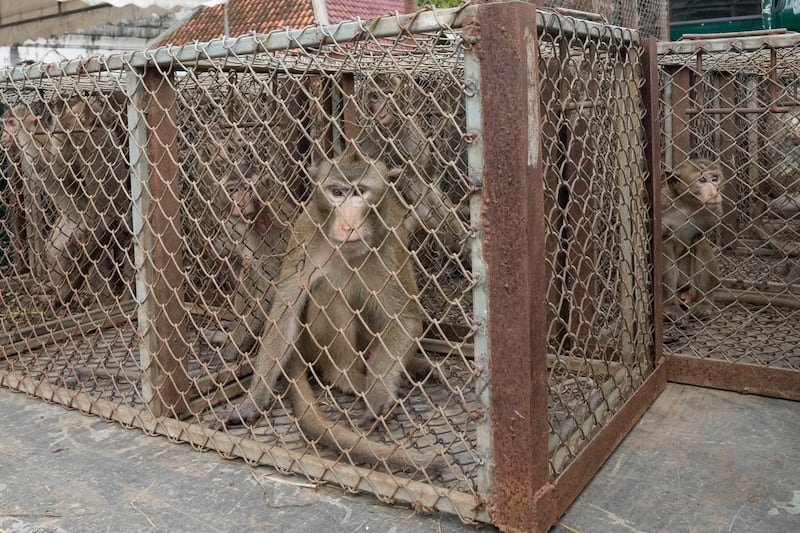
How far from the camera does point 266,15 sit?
701 inches

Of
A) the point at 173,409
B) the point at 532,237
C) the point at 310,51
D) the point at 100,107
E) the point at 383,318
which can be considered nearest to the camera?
the point at 532,237

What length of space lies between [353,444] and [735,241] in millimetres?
3195

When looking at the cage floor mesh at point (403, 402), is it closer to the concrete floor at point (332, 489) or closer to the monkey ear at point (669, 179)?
the concrete floor at point (332, 489)

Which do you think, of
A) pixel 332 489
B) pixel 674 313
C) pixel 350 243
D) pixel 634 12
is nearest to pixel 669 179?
pixel 674 313

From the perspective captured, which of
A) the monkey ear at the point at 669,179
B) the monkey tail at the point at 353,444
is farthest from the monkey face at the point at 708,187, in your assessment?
the monkey tail at the point at 353,444

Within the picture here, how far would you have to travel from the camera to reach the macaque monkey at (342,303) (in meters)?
2.89

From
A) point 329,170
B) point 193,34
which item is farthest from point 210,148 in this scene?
point 193,34

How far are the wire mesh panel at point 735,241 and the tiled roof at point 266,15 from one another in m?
12.1

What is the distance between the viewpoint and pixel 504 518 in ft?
7.73

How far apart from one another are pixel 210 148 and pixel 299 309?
198cm

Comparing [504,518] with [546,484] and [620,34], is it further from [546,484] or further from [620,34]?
[620,34]

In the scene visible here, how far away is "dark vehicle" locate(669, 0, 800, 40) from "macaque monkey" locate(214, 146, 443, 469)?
8.04 meters

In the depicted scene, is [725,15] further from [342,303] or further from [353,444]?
[353,444]

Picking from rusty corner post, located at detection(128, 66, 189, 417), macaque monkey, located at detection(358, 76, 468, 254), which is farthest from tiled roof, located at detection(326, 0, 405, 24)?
rusty corner post, located at detection(128, 66, 189, 417)
